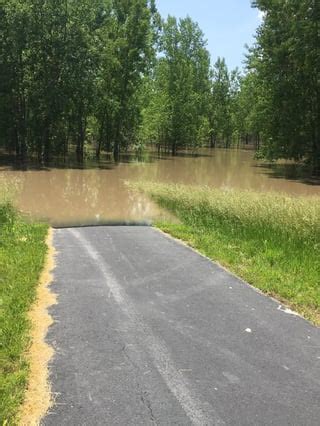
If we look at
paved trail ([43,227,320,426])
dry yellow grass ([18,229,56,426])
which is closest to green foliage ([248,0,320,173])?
paved trail ([43,227,320,426])

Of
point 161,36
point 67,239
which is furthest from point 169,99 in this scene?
point 67,239

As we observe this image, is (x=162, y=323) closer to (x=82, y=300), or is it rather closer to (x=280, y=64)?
(x=82, y=300)

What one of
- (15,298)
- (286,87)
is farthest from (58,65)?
(15,298)

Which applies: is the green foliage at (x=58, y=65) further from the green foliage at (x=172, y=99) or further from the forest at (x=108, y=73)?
the green foliage at (x=172, y=99)

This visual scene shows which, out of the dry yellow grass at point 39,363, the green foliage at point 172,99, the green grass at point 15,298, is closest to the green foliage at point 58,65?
the green foliage at point 172,99

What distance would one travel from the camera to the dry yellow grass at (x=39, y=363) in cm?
433

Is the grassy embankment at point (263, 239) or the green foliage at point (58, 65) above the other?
the green foliage at point (58, 65)

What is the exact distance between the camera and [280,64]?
36469 mm

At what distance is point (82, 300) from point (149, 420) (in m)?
3.29

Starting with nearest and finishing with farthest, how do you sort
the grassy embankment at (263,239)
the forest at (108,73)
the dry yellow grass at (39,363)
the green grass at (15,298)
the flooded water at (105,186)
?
the dry yellow grass at (39,363) → the green grass at (15,298) → the grassy embankment at (263,239) → the flooded water at (105,186) → the forest at (108,73)

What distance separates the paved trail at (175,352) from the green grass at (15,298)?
365 mm

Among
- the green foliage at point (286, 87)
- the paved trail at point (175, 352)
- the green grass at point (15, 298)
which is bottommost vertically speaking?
the paved trail at point (175, 352)

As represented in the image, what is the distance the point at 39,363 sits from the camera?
5.24 metres

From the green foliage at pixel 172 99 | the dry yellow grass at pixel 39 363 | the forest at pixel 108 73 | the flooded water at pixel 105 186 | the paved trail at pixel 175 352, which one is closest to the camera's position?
the dry yellow grass at pixel 39 363
